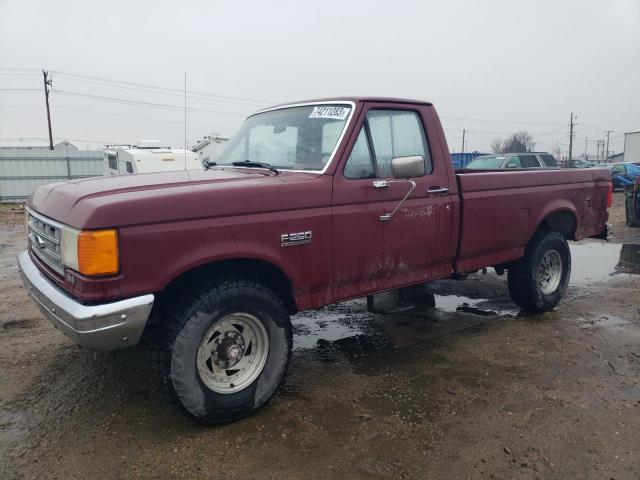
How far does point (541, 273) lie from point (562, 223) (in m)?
0.61

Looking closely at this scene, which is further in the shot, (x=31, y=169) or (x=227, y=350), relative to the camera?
(x=31, y=169)

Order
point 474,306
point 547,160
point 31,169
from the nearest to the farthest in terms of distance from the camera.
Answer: point 474,306, point 547,160, point 31,169

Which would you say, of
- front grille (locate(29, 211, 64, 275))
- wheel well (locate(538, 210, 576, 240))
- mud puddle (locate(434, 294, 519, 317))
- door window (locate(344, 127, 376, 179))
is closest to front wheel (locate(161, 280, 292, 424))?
front grille (locate(29, 211, 64, 275))

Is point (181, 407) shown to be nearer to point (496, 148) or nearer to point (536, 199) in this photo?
point (536, 199)

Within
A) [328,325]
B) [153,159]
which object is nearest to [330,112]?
[328,325]

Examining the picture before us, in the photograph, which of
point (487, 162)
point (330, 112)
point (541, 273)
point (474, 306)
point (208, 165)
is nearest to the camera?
point (330, 112)

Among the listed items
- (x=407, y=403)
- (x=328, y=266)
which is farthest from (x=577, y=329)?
(x=328, y=266)

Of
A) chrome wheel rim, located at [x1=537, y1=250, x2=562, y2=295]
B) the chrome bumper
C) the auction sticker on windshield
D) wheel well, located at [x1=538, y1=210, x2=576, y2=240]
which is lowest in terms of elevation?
chrome wheel rim, located at [x1=537, y1=250, x2=562, y2=295]

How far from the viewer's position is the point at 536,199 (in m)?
5.09

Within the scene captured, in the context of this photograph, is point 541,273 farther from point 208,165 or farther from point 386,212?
point 208,165

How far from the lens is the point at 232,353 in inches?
126

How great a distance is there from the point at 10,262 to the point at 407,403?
24.5 feet

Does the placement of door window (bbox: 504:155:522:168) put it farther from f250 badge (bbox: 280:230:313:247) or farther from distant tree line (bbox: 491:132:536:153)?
distant tree line (bbox: 491:132:536:153)

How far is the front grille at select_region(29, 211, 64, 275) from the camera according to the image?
304cm
